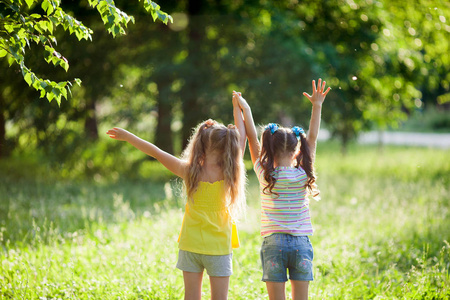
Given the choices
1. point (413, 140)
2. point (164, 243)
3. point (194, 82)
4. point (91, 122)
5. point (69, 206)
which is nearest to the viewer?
point (164, 243)

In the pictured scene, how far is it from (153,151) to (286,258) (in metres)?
1.15

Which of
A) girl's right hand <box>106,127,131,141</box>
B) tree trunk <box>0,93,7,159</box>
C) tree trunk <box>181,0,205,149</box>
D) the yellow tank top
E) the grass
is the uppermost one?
tree trunk <box>181,0,205,149</box>

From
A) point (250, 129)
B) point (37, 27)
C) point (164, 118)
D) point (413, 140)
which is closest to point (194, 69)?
point (164, 118)

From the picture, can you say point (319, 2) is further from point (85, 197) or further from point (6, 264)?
point (6, 264)

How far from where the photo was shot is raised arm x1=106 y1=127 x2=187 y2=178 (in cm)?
313

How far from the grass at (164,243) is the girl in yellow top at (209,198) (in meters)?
0.96

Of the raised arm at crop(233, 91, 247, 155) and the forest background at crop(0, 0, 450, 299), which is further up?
the forest background at crop(0, 0, 450, 299)

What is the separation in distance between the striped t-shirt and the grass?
104 centimetres

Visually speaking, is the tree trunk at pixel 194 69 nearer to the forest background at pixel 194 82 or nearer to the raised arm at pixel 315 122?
the forest background at pixel 194 82

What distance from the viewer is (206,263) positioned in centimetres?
314

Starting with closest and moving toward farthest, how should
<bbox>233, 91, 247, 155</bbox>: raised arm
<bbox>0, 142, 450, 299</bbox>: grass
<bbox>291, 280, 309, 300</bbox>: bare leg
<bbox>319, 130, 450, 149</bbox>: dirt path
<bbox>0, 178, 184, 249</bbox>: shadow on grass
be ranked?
<bbox>291, 280, 309, 300</bbox>: bare leg
<bbox>233, 91, 247, 155</bbox>: raised arm
<bbox>0, 142, 450, 299</bbox>: grass
<bbox>0, 178, 184, 249</bbox>: shadow on grass
<bbox>319, 130, 450, 149</bbox>: dirt path

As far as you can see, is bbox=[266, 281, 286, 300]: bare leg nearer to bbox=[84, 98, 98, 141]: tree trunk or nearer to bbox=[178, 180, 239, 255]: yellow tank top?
bbox=[178, 180, 239, 255]: yellow tank top

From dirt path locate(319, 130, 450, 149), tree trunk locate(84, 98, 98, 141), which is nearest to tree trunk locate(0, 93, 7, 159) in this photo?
tree trunk locate(84, 98, 98, 141)

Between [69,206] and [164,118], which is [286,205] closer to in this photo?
[69,206]
